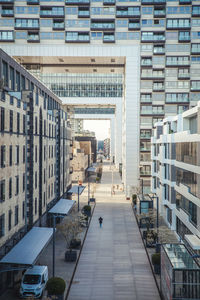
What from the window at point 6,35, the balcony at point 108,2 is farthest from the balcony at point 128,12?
the window at point 6,35

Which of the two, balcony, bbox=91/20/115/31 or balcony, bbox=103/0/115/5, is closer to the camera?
balcony, bbox=103/0/115/5

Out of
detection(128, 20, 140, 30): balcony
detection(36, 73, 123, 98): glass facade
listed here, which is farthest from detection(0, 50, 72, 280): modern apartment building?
detection(36, 73, 123, 98): glass facade

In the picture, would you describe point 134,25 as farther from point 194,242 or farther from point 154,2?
point 194,242

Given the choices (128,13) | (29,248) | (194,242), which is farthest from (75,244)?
(128,13)

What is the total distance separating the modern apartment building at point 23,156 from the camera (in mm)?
29766

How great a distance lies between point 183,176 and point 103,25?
47.9 metres

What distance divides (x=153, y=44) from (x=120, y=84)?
53.3m

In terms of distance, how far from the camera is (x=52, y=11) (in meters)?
74.8

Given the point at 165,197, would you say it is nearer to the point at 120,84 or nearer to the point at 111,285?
the point at 111,285

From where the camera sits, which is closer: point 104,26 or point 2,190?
point 2,190

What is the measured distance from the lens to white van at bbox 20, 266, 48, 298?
25.8 metres

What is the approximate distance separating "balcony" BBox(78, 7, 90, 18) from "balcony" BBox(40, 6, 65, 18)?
12.3ft

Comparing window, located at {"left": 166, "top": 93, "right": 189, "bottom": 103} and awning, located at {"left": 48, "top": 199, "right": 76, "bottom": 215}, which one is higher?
window, located at {"left": 166, "top": 93, "right": 189, "bottom": 103}

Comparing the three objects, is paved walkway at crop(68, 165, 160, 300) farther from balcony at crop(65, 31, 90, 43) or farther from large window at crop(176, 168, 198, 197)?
balcony at crop(65, 31, 90, 43)
